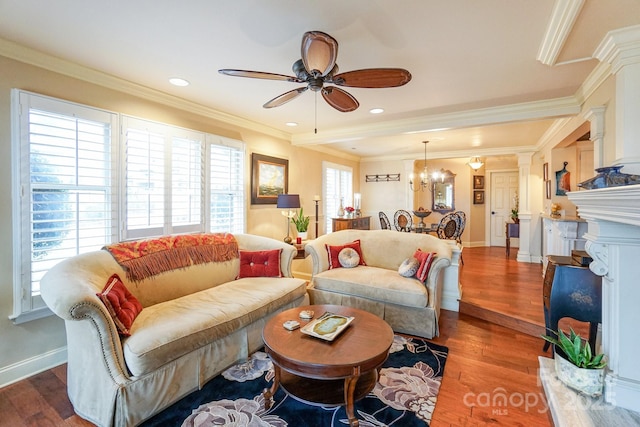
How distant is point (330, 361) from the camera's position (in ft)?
5.77

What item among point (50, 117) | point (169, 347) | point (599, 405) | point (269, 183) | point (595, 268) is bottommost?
point (599, 405)

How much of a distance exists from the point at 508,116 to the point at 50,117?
4811 millimetres

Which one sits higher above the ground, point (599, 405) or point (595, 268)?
point (595, 268)

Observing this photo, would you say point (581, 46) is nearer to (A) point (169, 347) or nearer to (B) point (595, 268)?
(B) point (595, 268)

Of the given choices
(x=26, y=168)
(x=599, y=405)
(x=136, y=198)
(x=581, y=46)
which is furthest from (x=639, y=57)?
(x=26, y=168)

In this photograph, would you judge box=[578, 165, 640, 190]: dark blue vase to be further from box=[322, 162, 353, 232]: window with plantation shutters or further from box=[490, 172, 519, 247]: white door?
box=[490, 172, 519, 247]: white door

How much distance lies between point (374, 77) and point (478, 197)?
24.1 ft

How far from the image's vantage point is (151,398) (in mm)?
1930

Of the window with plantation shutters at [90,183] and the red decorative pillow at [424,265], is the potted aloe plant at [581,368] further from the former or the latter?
the window with plantation shutters at [90,183]

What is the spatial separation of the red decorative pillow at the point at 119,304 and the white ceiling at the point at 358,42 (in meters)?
1.87

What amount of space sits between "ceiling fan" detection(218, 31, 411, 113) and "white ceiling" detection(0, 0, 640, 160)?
31 centimetres

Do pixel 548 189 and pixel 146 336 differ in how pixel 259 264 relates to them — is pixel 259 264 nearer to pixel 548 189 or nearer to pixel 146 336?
pixel 146 336

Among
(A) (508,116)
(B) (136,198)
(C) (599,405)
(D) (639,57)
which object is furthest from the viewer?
(A) (508,116)

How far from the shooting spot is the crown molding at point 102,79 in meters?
2.31
